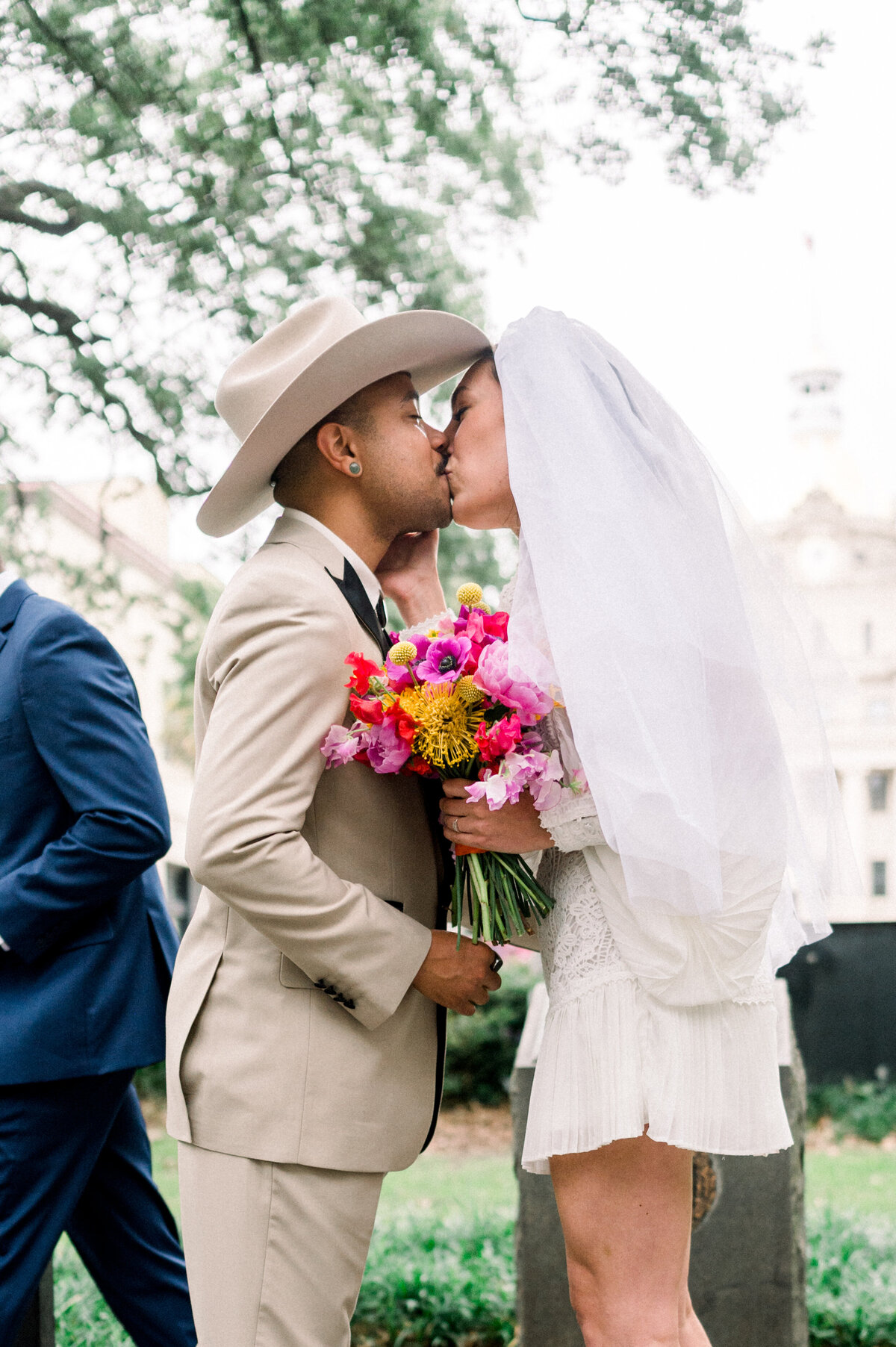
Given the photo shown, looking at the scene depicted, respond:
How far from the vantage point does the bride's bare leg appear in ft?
7.61

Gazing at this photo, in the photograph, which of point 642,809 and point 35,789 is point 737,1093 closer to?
point 642,809

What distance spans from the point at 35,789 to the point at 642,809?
5.32 feet

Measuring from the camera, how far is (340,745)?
2.35 meters

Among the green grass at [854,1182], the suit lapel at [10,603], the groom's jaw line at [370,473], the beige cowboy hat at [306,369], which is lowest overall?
the green grass at [854,1182]

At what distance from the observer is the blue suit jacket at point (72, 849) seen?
3018mm

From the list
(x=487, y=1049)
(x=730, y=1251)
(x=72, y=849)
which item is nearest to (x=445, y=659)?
(x=72, y=849)

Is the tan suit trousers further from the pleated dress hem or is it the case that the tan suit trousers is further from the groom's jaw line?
the groom's jaw line

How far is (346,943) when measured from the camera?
2354 millimetres

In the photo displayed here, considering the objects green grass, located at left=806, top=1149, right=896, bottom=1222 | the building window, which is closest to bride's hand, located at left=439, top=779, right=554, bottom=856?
green grass, located at left=806, top=1149, right=896, bottom=1222

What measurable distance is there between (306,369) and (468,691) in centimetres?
78

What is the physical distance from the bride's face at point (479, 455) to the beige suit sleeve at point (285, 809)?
501mm

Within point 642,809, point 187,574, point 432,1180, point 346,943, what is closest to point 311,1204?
point 346,943

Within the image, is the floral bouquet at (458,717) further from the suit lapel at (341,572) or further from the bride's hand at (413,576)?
the bride's hand at (413,576)

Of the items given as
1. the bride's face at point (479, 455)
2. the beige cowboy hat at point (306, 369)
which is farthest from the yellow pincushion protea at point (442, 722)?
the beige cowboy hat at point (306, 369)
